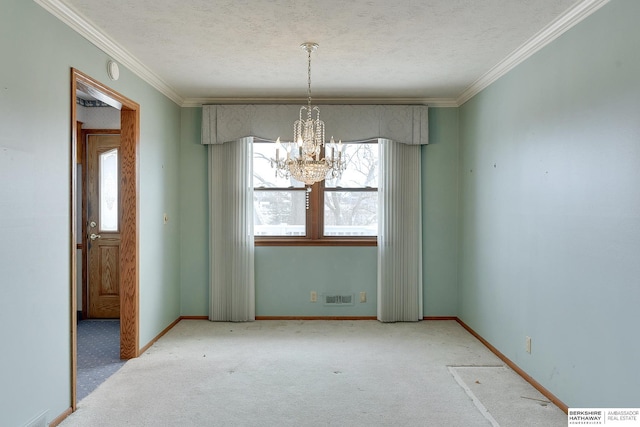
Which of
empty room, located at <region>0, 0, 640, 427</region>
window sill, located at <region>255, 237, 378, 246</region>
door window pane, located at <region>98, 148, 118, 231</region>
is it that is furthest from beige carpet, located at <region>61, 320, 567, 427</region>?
door window pane, located at <region>98, 148, 118, 231</region>

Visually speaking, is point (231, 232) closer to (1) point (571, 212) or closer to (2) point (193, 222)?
(2) point (193, 222)

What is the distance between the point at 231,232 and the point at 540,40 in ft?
12.0

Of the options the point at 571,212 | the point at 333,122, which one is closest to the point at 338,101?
the point at 333,122

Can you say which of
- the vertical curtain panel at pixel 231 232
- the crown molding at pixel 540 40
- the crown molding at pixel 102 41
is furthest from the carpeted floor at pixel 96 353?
the crown molding at pixel 540 40

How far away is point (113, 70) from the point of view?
132 inches

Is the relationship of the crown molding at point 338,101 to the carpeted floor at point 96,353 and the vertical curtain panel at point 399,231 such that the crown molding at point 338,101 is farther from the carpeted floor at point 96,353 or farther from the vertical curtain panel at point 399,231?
the carpeted floor at point 96,353

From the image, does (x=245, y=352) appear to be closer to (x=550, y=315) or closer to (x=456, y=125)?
(x=550, y=315)

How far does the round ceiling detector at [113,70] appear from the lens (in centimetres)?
331

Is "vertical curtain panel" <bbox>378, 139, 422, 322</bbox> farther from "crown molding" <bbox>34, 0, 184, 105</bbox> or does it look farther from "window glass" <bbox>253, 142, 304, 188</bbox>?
"crown molding" <bbox>34, 0, 184, 105</bbox>

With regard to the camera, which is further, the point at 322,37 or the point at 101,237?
the point at 101,237

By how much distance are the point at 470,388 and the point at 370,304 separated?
80.1 inches

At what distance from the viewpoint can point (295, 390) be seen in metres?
3.16

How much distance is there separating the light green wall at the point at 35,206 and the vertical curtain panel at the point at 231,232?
1.96 meters
